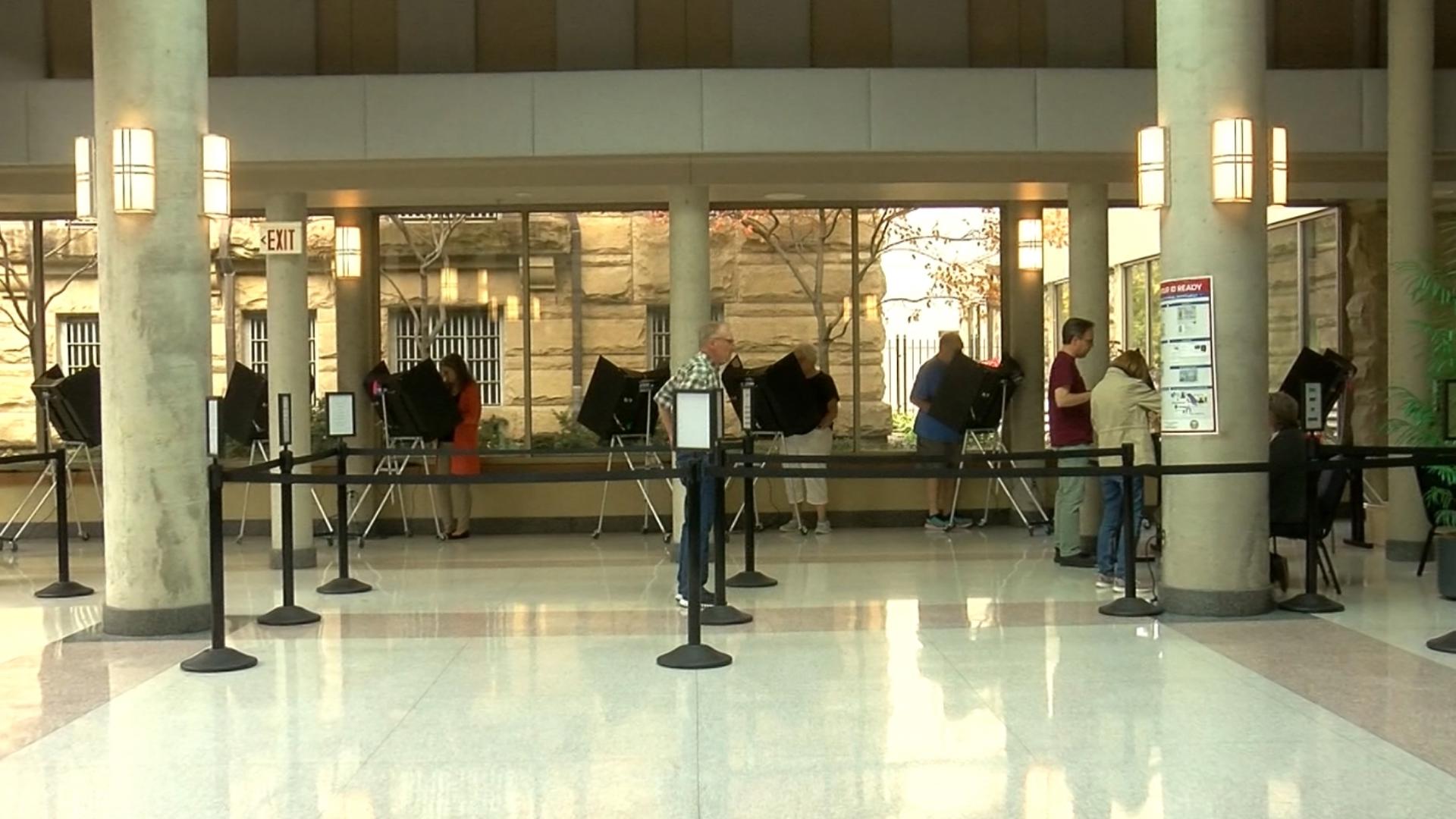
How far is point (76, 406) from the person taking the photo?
13797mm

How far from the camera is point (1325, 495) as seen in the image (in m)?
9.78

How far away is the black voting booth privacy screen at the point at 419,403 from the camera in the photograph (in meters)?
13.9

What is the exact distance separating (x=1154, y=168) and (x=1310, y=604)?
278 centimetres

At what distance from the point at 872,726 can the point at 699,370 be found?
129 inches

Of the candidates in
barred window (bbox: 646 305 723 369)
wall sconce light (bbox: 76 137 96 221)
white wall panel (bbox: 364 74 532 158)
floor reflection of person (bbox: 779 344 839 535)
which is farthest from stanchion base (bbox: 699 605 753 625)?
barred window (bbox: 646 305 723 369)

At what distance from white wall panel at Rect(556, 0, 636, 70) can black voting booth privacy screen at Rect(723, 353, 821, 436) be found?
315cm

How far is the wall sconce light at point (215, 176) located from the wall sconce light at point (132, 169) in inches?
15.2

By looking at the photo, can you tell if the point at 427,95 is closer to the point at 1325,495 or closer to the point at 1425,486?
the point at 1325,495

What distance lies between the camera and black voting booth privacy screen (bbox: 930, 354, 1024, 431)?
13.9 metres

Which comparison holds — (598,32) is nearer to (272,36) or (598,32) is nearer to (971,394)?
(272,36)

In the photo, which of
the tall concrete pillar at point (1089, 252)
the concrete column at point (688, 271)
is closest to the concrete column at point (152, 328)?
the concrete column at point (688, 271)

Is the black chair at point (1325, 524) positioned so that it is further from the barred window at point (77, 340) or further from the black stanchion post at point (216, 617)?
the barred window at point (77, 340)

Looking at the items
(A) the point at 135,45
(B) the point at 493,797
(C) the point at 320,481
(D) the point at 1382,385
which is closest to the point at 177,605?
(C) the point at 320,481

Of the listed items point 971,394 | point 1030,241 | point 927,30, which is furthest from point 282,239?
point 1030,241
